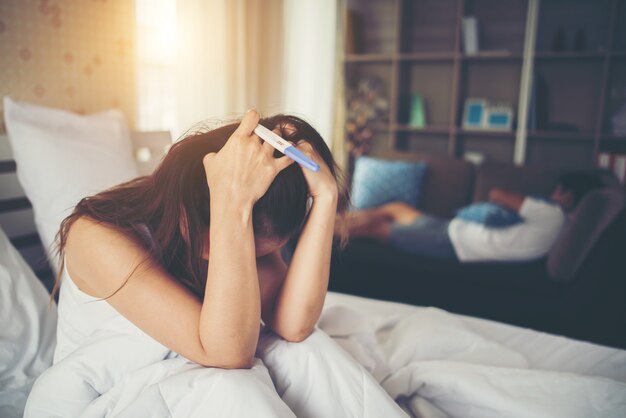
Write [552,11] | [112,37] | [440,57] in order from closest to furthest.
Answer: [112,37]
[552,11]
[440,57]

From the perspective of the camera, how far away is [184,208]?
2.73 ft

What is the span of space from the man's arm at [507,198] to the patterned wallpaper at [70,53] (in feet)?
5.97

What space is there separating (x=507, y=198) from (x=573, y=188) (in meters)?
0.31

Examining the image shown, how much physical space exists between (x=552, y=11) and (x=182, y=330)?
136 inches

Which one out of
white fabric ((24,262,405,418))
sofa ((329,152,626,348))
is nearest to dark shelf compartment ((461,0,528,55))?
sofa ((329,152,626,348))

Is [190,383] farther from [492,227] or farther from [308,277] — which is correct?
[492,227]

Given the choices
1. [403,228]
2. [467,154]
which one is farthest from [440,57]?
[403,228]

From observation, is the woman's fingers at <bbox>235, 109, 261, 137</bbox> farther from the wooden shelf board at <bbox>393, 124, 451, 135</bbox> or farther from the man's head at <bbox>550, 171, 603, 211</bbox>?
the wooden shelf board at <bbox>393, 124, 451, 135</bbox>

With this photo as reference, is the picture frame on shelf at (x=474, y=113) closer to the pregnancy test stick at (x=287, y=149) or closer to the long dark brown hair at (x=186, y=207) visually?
the long dark brown hair at (x=186, y=207)

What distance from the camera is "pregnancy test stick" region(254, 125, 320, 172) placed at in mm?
773

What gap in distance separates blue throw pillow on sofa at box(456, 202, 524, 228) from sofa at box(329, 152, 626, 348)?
0.61 feet

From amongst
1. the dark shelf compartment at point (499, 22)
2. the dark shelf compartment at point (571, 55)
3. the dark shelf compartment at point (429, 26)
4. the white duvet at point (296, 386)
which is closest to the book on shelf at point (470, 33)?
the dark shelf compartment at point (499, 22)

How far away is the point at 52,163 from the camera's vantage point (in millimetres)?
1200

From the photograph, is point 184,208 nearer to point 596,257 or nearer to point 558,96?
point 596,257
